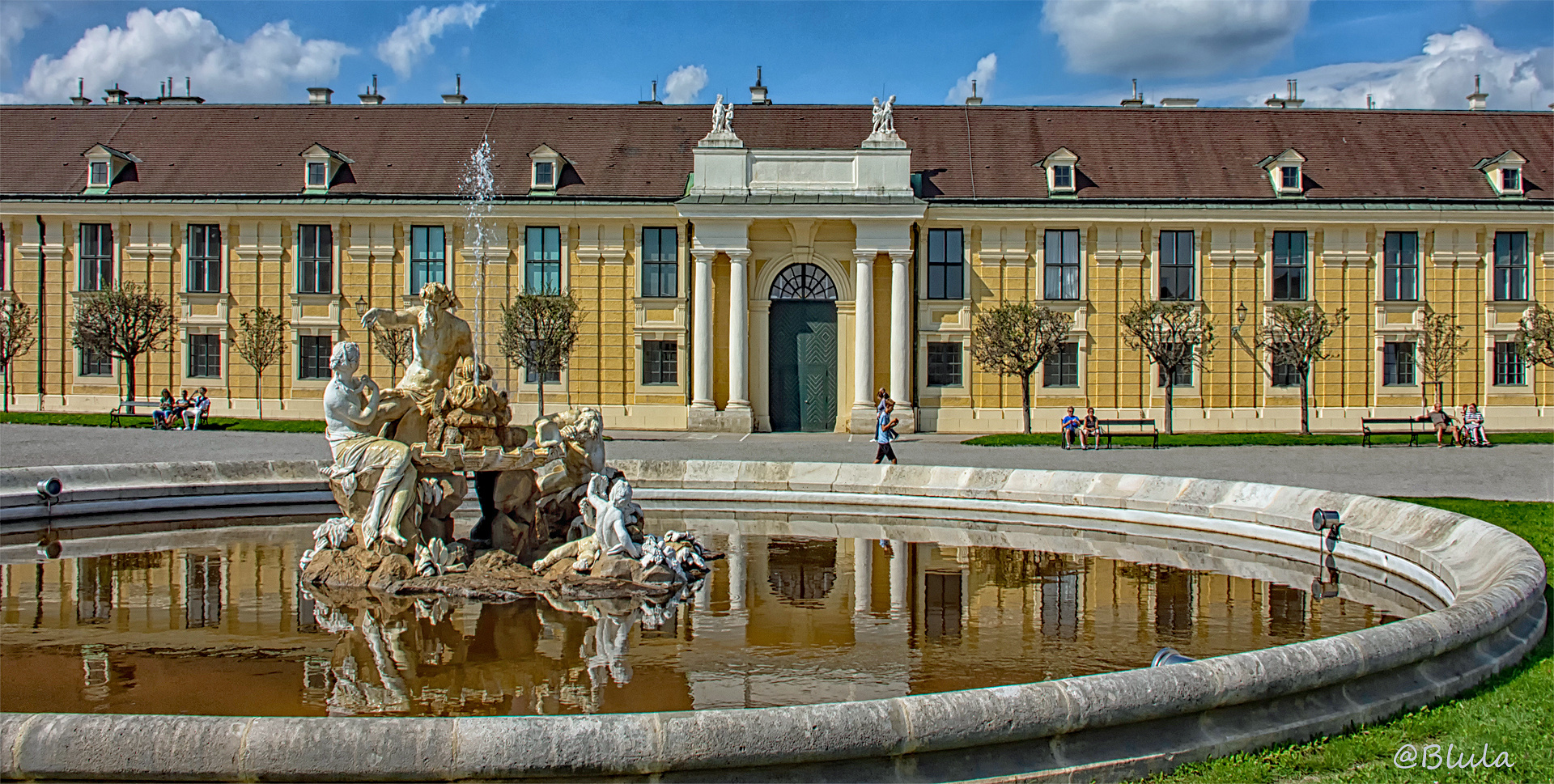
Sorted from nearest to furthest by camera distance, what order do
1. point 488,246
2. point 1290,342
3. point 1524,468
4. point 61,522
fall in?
point 61,522 → point 1524,468 → point 1290,342 → point 488,246

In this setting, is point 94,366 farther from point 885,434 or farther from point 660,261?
point 885,434

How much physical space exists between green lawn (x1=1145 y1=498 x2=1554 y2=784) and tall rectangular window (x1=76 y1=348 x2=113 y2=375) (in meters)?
41.5

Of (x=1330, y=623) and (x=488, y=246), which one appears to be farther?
(x=488, y=246)

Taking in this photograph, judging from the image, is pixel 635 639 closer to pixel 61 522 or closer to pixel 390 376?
pixel 61 522

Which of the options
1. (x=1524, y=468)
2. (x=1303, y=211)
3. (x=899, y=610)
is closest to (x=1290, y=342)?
(x=1303, y=211)

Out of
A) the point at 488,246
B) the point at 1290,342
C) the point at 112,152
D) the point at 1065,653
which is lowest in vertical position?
the point at 1065,653

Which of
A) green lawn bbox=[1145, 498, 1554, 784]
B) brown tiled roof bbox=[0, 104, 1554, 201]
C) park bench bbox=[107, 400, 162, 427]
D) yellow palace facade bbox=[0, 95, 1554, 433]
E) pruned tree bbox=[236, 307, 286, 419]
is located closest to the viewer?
green lawn bbox=[1145, 498, 1554, 784]

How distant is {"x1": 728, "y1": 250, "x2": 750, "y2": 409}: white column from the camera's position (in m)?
38.8

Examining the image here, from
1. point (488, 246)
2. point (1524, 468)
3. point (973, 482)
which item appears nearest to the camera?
point (973, 482)

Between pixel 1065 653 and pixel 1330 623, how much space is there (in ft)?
8.17

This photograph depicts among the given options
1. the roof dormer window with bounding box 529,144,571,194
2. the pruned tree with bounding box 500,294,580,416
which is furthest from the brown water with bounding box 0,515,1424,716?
the roof dormer window with bounding box 529,144,571,194

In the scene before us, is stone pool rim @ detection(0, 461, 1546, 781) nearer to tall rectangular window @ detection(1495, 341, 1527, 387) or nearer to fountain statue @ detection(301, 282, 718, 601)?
fountain statue @ detection(301, 282, 718, 601)

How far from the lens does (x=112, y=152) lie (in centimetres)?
4081

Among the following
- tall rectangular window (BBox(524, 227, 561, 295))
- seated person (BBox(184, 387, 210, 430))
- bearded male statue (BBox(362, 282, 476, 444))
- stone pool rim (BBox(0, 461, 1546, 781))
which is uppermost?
tall rectangular window (BBox(524, 227, 561, 295))
